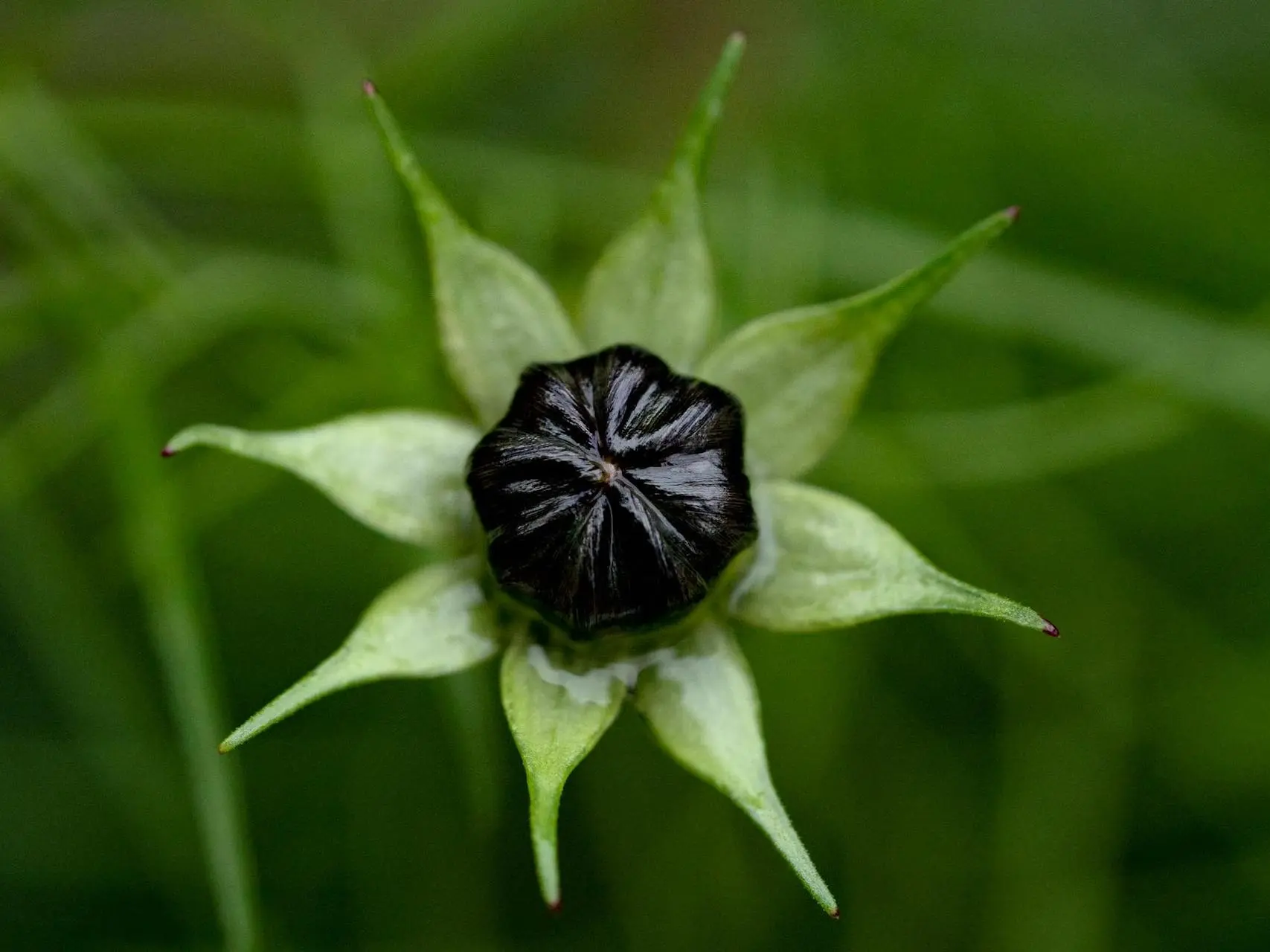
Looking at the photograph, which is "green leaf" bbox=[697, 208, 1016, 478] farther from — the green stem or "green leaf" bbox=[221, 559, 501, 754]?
the green stem

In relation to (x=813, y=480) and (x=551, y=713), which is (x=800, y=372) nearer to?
(x=551, y=713)

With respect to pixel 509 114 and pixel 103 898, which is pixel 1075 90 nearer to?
pixel 509 114

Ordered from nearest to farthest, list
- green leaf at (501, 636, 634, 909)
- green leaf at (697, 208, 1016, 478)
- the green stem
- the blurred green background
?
green leaf at (501, 636, 634, 909) → green leaf at (697, 208, 1016, 478) → the green stem → the blurred green background

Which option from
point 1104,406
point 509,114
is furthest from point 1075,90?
point 509,114

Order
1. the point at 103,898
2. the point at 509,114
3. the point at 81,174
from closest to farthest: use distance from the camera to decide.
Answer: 1. the point at 81,174
2. the point at 103,898
3. the point at 509,114

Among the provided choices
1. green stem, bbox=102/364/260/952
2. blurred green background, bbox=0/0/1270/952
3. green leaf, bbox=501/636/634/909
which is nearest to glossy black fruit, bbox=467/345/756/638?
green leaf, bbox=501/636/634/909

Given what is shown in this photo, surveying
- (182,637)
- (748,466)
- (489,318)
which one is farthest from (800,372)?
(182,637)
